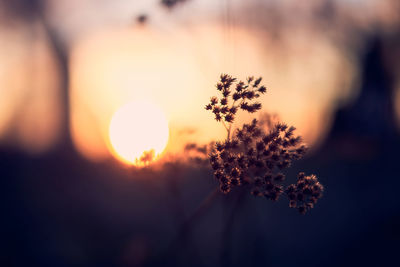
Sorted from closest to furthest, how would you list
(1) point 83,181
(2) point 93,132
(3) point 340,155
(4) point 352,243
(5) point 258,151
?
(5) point 258,151, (2) point 93,132, (1) point 83,181, (4) point 352,243, (3) point 340,155

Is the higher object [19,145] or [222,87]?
[19,145]

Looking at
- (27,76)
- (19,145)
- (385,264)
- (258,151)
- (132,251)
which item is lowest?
(385,264)

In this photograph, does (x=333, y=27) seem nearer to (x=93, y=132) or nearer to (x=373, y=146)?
(x=93, y=132)

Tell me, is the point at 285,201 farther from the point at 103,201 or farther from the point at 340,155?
the point at 103,201

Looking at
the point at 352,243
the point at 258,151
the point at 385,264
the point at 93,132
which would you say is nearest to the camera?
the point at 258,151

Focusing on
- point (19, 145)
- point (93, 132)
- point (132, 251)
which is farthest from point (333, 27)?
point (19, 145)

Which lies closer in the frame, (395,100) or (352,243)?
(352,243)
